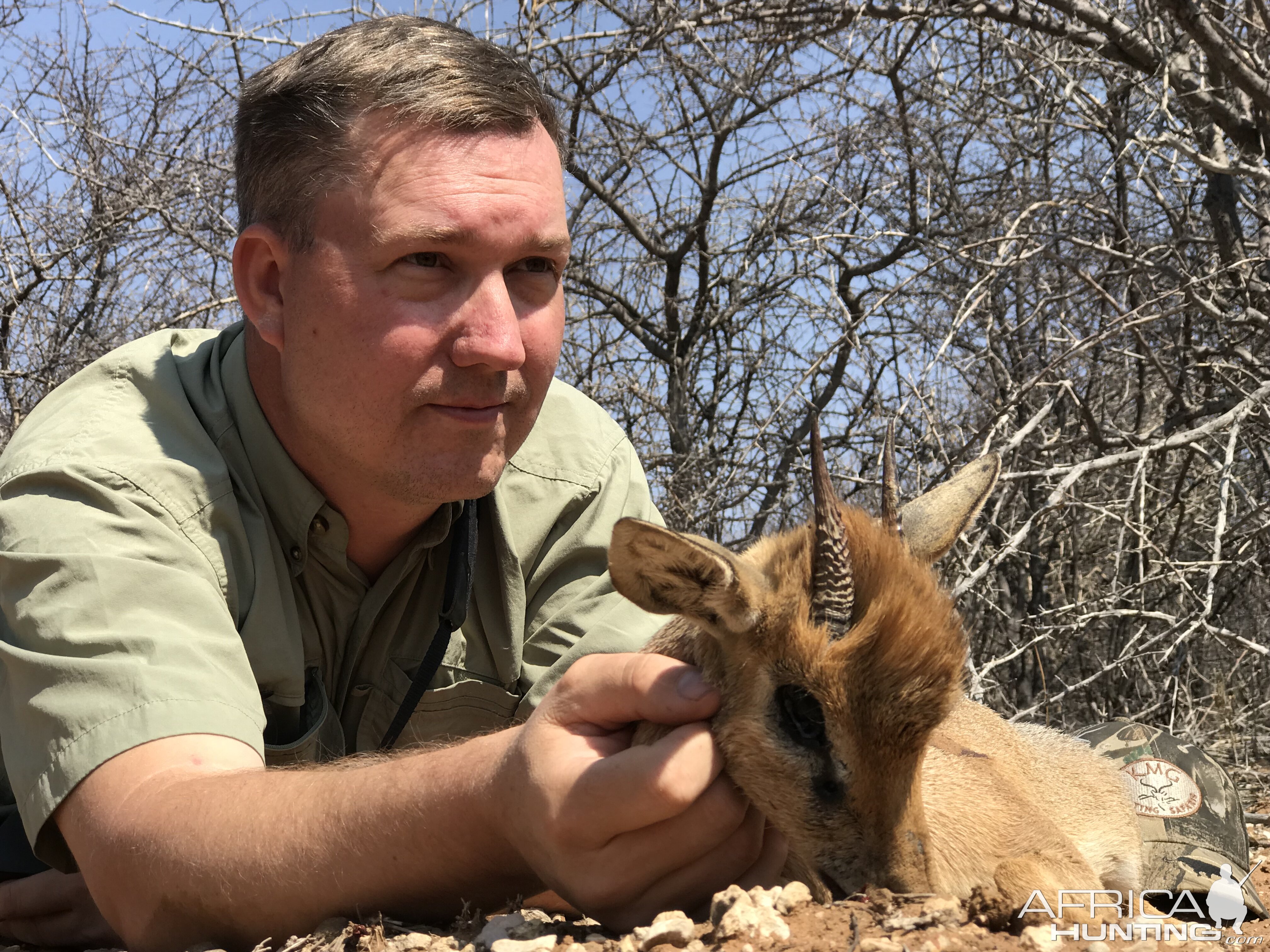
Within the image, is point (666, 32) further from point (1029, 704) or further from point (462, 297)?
point (1029, 704)

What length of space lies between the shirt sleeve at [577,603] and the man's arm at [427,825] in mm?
1254

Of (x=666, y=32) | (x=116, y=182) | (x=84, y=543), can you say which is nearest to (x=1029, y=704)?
(x=666, y=32)

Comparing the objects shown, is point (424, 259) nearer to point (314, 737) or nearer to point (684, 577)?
point (684, 577)

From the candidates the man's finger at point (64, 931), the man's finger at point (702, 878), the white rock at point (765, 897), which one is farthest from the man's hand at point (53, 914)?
the white rock at point (765, 897)

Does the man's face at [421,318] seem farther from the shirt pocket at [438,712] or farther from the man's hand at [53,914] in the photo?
the man's hand at [53,914]

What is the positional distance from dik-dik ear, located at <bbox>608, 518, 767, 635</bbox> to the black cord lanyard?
1.15 meters

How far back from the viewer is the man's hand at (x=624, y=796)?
8.72 ft

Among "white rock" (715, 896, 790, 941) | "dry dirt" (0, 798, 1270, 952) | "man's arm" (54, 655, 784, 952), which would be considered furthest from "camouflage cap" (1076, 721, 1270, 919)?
"white rock" (715, 896, 790, 941)

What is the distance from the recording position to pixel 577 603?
14.3 ft

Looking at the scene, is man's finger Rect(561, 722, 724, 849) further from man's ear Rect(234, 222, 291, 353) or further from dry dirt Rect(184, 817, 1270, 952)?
man's ear Rect(234, 222, 291, 353)

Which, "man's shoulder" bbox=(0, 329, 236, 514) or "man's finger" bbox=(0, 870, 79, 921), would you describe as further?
"man's finger" bbox=(0, 870, 79, 921)

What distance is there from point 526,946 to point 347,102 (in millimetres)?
2599

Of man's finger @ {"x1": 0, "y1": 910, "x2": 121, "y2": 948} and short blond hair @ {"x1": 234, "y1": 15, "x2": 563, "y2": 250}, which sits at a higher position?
short blond hair @ {"x1": 234, "y1": 15, "x2": 563, "y2": 250}

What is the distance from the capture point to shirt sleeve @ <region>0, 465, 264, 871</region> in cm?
299
